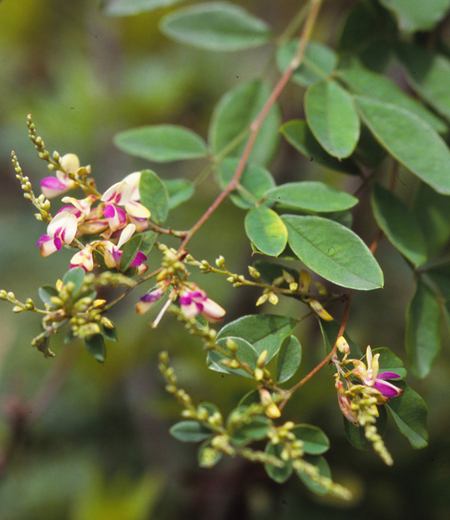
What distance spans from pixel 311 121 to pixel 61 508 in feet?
4.87

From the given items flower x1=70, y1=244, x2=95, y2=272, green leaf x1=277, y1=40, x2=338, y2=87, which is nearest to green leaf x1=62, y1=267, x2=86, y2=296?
flower x1=70, y1=244, x2=95, y2=272

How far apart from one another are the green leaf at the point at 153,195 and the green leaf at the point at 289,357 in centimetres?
23

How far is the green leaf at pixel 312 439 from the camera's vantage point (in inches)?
19.9

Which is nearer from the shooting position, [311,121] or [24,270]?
[311,121]

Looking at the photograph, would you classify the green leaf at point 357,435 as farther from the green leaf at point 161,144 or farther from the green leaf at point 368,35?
the green leaf at point 368,35

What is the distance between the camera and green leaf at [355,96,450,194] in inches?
24.6

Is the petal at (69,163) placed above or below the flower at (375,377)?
above

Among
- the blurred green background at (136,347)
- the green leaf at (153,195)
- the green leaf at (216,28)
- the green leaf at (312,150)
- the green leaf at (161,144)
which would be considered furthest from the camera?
the blurred green background at (136,347)

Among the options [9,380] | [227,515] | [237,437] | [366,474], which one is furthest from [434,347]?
[9,380]

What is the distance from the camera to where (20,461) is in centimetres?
138

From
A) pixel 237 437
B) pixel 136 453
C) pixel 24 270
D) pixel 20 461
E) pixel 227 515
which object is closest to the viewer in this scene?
pixel 237 437

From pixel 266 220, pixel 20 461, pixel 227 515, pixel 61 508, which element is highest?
pixel 266 220

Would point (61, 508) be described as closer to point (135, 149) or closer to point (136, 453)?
point (136, 453)

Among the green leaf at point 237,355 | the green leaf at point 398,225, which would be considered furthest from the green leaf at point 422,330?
the green leaf at point 237,355
